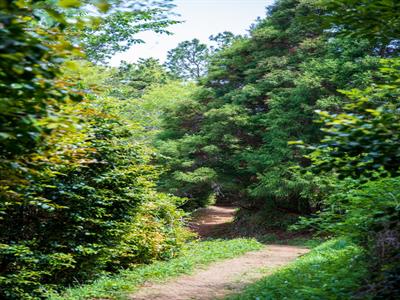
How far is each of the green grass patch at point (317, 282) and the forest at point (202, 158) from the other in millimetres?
40

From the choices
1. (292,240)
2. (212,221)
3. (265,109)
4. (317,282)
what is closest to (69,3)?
(317,282)

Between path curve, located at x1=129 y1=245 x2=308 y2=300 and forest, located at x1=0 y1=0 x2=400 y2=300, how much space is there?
0.49 feet

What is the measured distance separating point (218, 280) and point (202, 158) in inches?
468

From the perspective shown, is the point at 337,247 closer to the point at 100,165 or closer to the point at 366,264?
the point at 366,264

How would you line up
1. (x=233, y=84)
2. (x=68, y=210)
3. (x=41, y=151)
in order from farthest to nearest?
(x=233, y=84), (x=68, y=210), (x=41, y=151)

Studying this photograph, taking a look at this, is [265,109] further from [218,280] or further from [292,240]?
[218,280]

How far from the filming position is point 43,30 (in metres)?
2.51

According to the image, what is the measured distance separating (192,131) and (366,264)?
1777cm

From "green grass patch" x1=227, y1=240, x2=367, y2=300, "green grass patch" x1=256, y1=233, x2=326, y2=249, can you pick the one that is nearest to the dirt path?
"green grass patch" x1=256, y1=233, x2=326, y2=249

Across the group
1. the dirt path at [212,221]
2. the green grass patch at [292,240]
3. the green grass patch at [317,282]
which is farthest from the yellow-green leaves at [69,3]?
the dirt path at [212,221]

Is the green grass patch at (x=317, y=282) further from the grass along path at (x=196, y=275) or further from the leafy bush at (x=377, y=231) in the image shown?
the grass along path at (x=196, y=275)

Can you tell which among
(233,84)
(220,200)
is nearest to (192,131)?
(233,84)

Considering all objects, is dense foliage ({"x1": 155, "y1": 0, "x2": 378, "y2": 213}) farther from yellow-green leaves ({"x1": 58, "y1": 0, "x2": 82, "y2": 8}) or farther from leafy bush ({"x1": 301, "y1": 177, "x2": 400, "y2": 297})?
yellow-green leaves ({"x1": 58, "y1": 0, "x2": 82, "y2": 8})

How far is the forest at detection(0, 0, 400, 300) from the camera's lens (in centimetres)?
243
